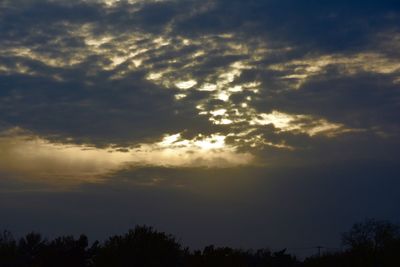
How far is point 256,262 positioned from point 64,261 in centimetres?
3943

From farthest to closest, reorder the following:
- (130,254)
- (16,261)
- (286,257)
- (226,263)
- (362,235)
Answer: (362,235) < (286,257) < (16,261) < (130,254) < (226,263)

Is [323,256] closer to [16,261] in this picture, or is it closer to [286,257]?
[286,257]

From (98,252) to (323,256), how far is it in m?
28.0

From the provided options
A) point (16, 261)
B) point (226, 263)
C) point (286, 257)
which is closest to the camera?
point (226, 263)

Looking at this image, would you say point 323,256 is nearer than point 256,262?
Yes

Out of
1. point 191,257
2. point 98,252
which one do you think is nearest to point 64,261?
point 98,252

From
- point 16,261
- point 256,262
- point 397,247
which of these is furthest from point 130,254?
point 256,262

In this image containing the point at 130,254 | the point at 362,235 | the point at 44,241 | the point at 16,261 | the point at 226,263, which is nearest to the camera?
the point at 226,263

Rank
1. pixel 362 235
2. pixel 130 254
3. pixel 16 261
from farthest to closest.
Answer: pixel 362 235 < pixel 16 261 < pixel 130 254

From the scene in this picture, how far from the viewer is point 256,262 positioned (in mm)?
82812

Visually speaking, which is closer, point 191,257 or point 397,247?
point 191,257

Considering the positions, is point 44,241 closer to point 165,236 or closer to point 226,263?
point 165,236

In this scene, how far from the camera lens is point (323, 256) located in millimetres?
66062

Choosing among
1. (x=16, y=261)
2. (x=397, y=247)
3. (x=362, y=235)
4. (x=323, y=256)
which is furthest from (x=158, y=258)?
(x=362, y=235)
